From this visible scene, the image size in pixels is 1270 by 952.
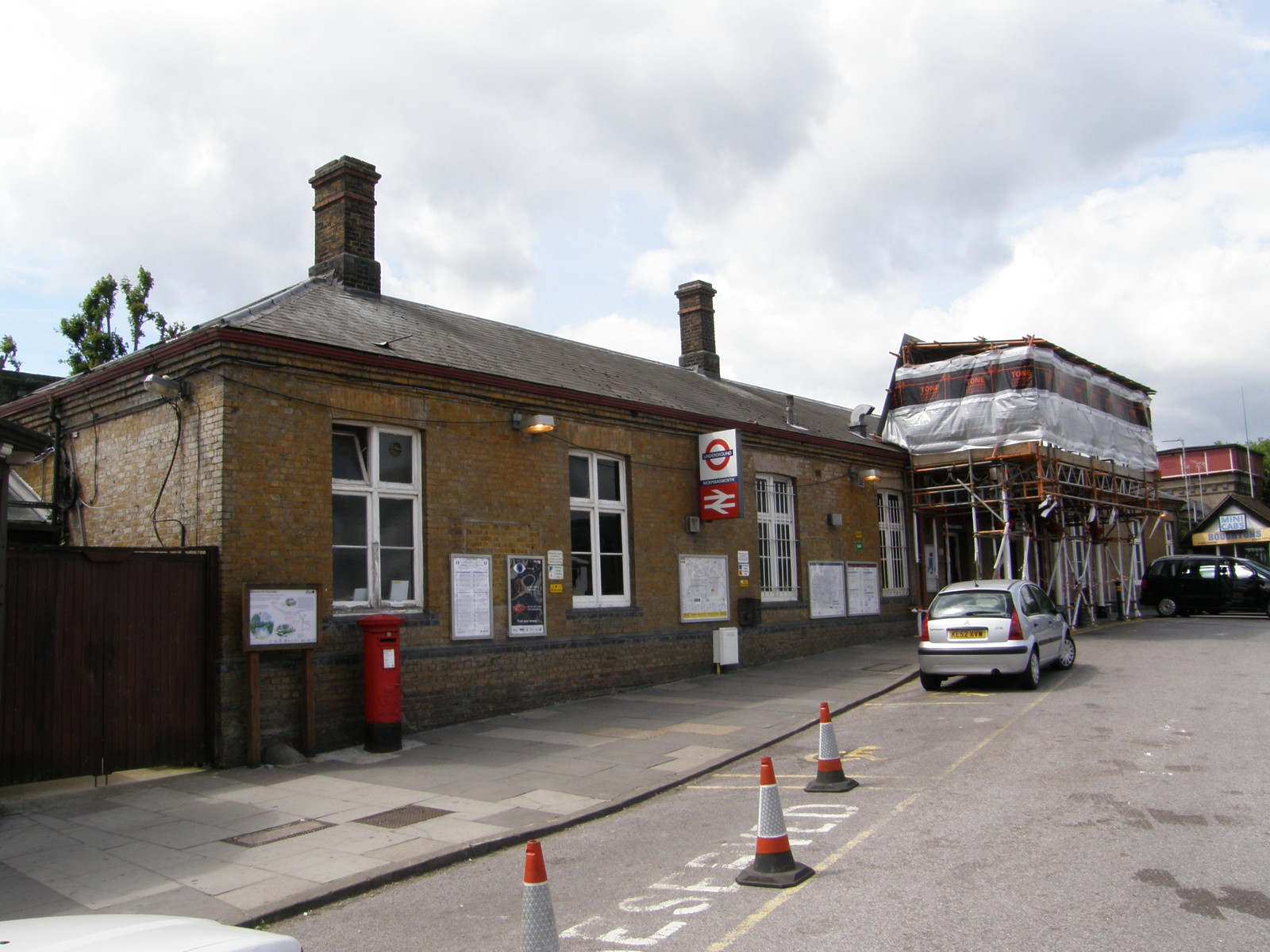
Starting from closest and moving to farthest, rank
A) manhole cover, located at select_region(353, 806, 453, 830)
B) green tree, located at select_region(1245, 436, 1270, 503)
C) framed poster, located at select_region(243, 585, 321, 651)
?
manhole cover, located at select_region(353, 806, 453, 830) → framed poster, located at select_region(243, 585, 321, 651) → green tree, located at select_region(1245, 436, 1270, 503)

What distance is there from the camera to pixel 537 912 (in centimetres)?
387

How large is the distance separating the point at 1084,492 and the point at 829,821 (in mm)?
18549

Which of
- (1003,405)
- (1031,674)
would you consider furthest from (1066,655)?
(1003,405)

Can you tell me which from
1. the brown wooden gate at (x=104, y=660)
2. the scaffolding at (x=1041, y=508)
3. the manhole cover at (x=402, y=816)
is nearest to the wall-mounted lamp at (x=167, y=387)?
the brown wooden gate at (x=104, y=660)

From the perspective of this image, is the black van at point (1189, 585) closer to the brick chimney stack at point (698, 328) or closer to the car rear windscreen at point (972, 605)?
the brick chimney stack at point (698, 328)

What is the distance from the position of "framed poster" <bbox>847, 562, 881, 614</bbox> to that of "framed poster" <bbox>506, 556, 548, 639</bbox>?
8.73 m

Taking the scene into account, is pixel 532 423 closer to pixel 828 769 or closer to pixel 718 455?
pixel 718 455

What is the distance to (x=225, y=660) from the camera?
9570 millimetres

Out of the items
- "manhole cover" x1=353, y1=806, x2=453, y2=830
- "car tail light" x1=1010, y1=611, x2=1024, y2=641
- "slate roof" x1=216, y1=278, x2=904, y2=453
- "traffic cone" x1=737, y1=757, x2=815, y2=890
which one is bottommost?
"manhole cover" x1=353, y1=806, x2=453, y2=830

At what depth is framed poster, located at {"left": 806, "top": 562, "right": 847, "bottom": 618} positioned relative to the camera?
18578 mm

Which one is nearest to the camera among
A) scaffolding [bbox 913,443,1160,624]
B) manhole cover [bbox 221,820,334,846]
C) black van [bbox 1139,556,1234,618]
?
manhole cover [bbox 221,820,334,846]

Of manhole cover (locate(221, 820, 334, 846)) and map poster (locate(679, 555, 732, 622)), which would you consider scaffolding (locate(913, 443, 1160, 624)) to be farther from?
manhole cover (locate(221, 820, 334, 846))

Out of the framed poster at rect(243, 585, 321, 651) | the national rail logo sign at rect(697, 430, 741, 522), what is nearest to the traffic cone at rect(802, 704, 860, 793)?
the framed poster at rect(243, 585, 321, 651)

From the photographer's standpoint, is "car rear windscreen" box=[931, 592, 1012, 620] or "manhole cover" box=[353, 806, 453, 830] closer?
"manhole cover" box=[353, 806, 453, 830]
